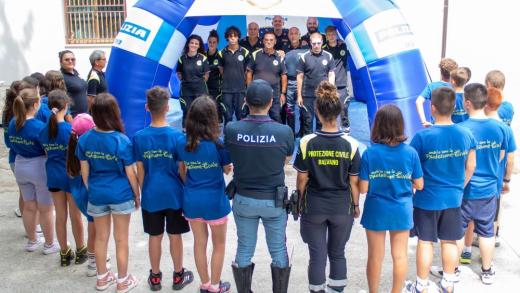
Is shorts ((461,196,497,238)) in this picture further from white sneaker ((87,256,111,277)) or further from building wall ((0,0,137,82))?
building wall ((0,0,137,82))

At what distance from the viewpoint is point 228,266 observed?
442cm

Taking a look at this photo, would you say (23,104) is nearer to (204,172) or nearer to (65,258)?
(65,258)

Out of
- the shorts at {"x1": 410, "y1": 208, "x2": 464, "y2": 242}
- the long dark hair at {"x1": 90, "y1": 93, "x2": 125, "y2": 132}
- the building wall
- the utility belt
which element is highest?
the building wall

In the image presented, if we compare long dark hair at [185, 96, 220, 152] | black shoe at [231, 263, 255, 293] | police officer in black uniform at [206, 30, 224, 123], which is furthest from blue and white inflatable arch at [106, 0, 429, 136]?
black shoe at [231, 263, 255, 293]

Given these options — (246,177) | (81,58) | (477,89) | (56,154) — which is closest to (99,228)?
(56,154)

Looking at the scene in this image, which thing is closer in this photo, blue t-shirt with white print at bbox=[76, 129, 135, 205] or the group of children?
the group of children

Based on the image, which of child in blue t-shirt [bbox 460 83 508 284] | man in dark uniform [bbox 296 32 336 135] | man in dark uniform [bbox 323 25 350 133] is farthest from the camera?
man in dark uniform [bbox 323 25 350 133]

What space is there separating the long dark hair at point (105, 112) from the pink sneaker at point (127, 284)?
3.62ft

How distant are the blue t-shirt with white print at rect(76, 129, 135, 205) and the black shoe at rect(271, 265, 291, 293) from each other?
3.64 feet

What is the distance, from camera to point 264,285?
13.4 ft

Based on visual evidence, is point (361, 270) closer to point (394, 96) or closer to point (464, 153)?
point (464, 153)

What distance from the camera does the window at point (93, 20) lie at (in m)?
12.1

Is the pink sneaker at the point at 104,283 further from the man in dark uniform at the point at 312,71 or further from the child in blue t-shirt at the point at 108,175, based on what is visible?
the man in dark uniform at the point at 312,71

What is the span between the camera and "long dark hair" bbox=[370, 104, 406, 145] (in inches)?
134
